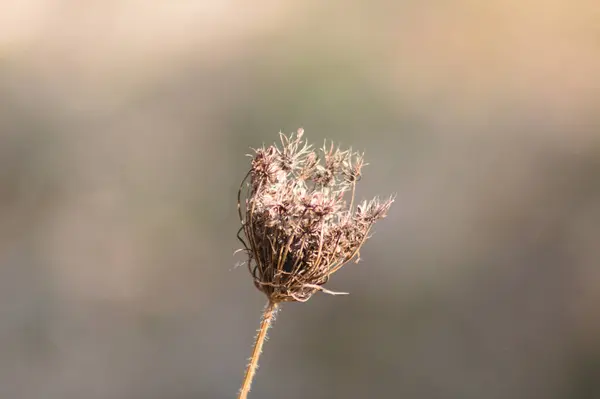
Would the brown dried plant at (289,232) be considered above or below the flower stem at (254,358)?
above

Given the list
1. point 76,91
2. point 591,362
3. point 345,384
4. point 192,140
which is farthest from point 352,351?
point 76,91

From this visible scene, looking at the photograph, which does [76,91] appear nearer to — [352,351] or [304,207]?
[352,351]

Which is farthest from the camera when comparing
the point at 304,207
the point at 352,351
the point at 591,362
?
the point at 352,351

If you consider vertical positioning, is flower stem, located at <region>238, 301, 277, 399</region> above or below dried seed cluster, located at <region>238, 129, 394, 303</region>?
below

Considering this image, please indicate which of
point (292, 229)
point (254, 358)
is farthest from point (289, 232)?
point (254, 358)

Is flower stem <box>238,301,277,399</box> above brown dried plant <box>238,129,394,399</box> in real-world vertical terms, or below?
below

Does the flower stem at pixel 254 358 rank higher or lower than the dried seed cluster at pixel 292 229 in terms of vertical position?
lower

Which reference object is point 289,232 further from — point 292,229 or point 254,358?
point 254,358
